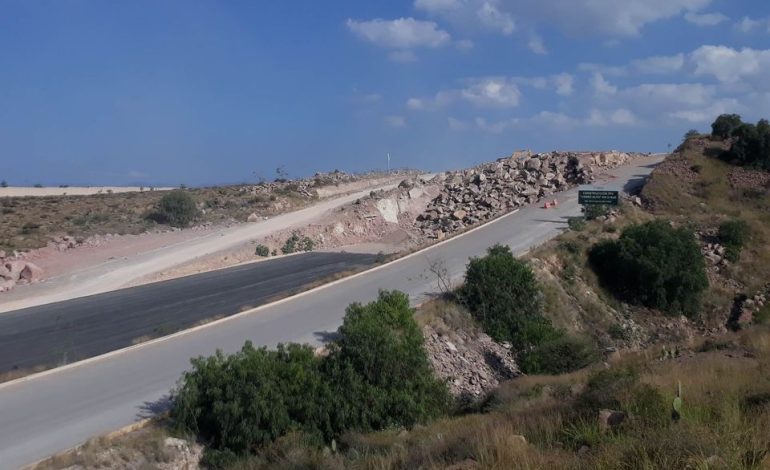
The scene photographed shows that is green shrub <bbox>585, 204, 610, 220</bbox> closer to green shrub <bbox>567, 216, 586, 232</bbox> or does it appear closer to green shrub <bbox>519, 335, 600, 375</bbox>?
green shrub <bbox>567, 216, 586, 232</bbox>

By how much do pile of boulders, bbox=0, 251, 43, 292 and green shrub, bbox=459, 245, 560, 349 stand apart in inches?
727

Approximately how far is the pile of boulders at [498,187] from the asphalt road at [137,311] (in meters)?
9.62

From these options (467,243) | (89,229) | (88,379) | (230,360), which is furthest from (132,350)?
(89,229)

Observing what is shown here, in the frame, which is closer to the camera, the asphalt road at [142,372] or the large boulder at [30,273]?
the asphalt road at [142,372]

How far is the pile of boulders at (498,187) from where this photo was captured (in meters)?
39.0

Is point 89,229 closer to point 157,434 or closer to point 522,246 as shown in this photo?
point 522,246

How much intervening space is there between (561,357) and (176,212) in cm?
3044

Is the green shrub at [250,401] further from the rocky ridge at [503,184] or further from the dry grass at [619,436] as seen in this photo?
the rocky ridge at [503,184]

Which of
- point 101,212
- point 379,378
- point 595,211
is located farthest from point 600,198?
point 101,212

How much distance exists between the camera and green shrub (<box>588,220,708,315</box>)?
25.8m

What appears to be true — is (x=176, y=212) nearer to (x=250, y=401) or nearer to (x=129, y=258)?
(x=129, y=258)

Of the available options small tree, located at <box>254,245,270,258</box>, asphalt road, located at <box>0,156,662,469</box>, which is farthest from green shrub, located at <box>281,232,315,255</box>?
asphalt road, located at <box>0,156,662,469</box>

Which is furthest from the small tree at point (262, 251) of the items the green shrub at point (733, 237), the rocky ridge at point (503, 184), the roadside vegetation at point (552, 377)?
the green shrub at point (733, 237)

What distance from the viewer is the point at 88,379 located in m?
13.8
